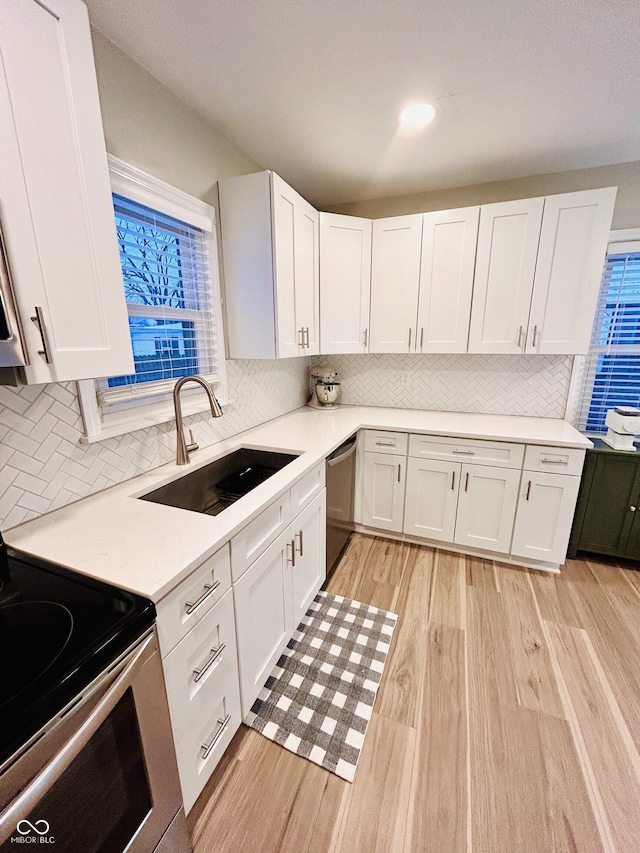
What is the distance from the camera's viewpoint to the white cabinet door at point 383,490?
2520 mm

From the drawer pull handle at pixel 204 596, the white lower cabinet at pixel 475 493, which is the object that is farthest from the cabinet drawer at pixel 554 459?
the drawer pull handle at pixel 204 596

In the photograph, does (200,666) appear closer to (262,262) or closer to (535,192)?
(262,262)

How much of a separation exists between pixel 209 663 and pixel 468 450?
1.90m

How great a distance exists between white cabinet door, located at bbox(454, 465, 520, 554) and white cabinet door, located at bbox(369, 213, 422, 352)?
1052 millimetres

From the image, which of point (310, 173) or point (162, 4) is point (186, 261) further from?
point (310, 173)

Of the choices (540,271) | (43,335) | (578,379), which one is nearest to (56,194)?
(43,335)

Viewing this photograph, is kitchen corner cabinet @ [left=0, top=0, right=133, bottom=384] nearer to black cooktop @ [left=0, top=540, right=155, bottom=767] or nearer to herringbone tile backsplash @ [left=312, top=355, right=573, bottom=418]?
black cooktop @ [left=0, top=540, right=155, bottom=767]

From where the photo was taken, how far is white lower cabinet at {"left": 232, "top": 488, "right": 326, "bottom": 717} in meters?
1.28

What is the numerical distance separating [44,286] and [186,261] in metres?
1.00

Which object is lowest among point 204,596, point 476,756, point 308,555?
point 476,756

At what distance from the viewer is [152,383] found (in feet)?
5.15

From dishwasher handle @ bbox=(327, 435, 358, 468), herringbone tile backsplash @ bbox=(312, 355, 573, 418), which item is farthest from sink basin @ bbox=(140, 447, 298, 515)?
herringbone tile backsplash @ bbox=(312, 355, 573, 418)

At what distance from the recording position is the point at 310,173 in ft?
7.66

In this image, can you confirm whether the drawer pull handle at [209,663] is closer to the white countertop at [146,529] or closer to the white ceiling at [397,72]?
the white countertop at [146,529]
